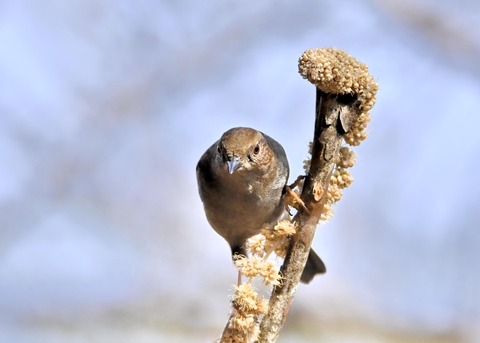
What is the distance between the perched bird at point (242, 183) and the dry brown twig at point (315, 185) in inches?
32.2

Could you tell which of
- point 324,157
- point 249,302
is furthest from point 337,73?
point 249,302

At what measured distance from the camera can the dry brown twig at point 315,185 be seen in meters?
Answer: 1.59

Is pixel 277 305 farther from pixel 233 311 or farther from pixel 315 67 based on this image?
pixel 315 67

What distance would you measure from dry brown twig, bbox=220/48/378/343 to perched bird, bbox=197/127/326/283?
819 mm

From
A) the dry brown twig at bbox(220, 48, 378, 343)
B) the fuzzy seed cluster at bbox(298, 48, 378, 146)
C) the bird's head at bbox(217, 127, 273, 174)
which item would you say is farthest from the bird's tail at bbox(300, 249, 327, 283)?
the fuzzy seed cluster at bbox(298, 48, 378, 146)

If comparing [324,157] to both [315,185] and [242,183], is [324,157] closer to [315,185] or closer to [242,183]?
[315,185]

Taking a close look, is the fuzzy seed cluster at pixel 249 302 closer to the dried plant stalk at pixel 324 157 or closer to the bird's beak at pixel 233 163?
the dried plant stalk at pixel 324 157

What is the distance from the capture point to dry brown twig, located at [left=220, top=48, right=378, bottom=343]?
159 centimetres

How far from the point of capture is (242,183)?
2648 millimetres

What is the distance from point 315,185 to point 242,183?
963mm

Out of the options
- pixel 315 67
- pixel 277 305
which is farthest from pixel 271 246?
pixel 315 67

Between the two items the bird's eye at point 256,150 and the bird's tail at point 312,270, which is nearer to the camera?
the bird's eye at point 256,150

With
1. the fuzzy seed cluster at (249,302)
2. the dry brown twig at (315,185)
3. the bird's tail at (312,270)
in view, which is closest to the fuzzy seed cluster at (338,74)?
the dry brown twig at (315,185)

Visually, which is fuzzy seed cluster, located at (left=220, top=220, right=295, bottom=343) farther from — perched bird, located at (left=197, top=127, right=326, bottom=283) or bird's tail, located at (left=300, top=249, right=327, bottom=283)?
bird's tail, located at (left=300, top=249, right=327, bottom=283)
